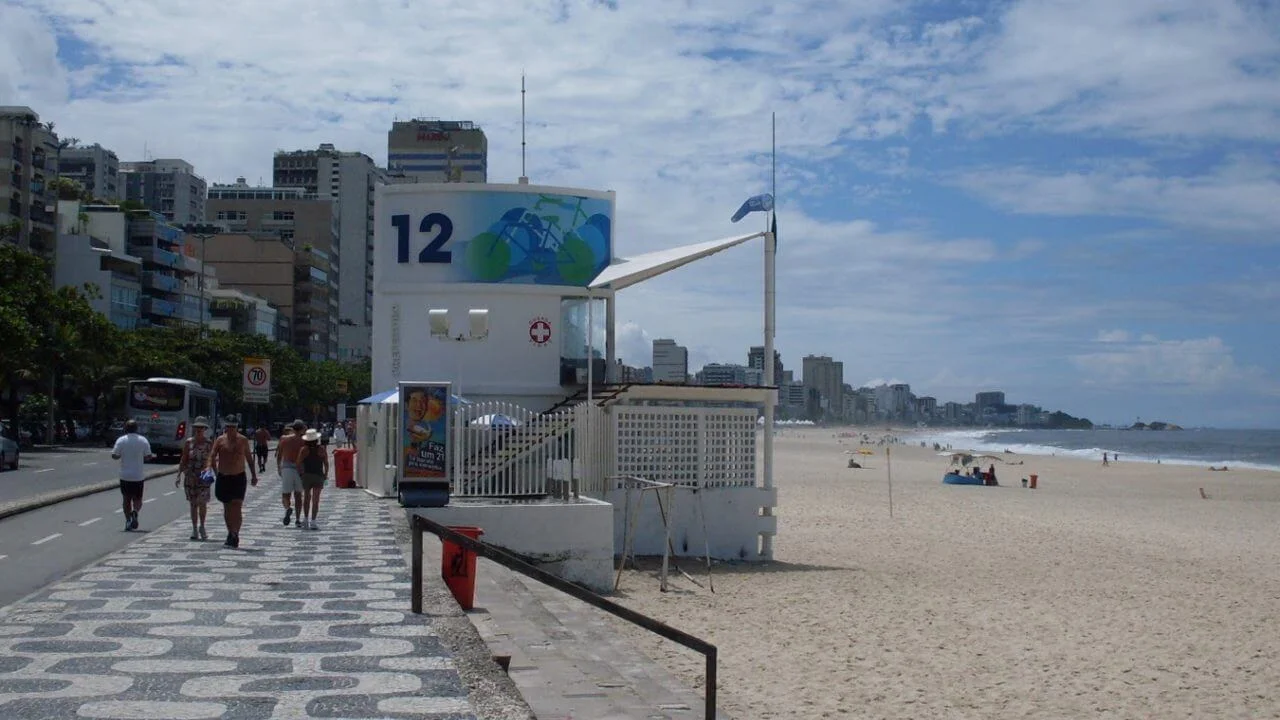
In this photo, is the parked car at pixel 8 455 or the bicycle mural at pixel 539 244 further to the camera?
the parked car at pixel 8 455

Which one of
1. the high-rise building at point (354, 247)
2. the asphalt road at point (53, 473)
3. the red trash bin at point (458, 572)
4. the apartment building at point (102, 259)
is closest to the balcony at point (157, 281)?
the apartment building at point (102, 259)

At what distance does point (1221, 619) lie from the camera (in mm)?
16312

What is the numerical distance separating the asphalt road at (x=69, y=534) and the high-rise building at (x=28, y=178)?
48.9 metres

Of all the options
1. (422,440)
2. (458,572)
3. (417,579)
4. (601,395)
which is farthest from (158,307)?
(417,579)

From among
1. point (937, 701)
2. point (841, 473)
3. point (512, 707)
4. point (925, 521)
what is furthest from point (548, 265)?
point (841, 473)

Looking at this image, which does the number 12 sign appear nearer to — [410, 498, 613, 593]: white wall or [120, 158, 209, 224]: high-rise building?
[410, 498, 613, 593]: white wall

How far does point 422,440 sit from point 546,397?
8.78 metres

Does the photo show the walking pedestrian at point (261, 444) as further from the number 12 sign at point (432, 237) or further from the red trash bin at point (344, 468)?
the number 12 sign at point (432, 237)

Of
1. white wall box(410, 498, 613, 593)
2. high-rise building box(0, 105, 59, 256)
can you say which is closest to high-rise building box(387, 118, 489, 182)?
high-rise building box(0, 105, 59, 256)

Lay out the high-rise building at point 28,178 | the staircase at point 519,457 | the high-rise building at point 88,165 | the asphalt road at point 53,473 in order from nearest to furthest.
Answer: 1. the staircase at point 519,457
2. the asphalt road at point 53,473
3. the high-rise building at point 28,178
4. the high-rise building at point 88,165

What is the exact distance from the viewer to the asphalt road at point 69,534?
517 inches

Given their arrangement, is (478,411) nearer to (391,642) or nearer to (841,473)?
(391,642)

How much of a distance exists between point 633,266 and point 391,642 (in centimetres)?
1587

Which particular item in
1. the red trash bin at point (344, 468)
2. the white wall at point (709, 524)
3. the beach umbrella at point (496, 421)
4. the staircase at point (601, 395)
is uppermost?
the staircase at point (601, 395)
